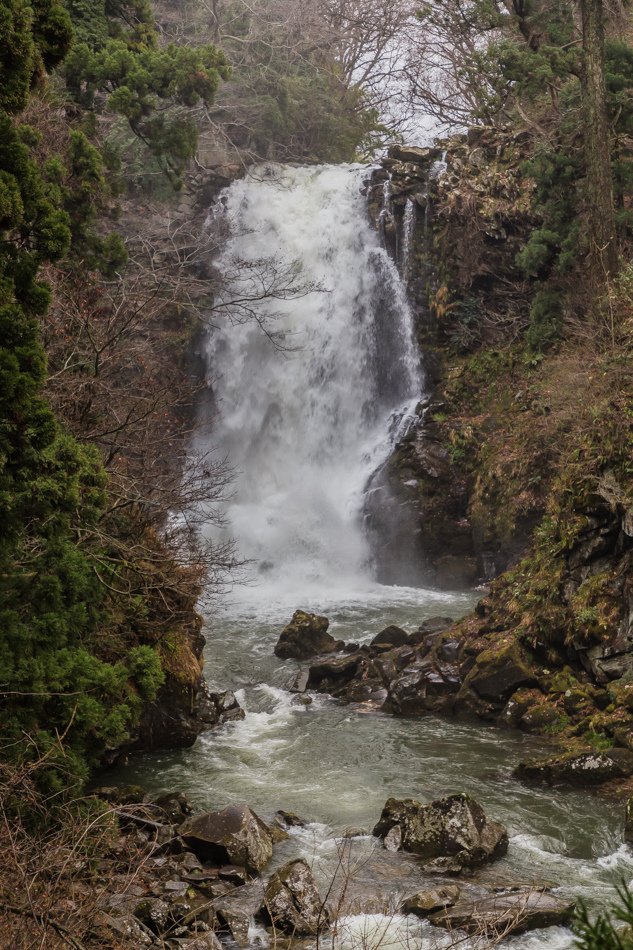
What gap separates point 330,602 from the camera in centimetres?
1622

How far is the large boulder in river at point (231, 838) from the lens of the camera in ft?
22.2

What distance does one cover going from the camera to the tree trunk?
1452 centimetres

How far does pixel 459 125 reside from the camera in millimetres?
25391

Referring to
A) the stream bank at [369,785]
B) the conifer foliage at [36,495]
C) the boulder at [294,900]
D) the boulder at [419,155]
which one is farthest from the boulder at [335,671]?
the boulder at [419,155]

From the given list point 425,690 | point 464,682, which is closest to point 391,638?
point 425,690

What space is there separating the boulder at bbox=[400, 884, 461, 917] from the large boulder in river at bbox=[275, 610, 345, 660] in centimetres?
683

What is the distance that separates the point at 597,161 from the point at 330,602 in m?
9.24

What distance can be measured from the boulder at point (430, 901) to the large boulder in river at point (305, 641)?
6.83m

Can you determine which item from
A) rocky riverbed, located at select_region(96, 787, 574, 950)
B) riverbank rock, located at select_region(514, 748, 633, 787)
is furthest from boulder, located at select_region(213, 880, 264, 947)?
riverbank rock, located at select_region(514, 748, 633, 787)

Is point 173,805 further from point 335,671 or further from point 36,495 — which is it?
point 335,671

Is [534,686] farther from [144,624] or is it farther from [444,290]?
[444,290]

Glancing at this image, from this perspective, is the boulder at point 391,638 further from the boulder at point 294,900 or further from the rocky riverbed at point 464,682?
the boulder at point 294,900

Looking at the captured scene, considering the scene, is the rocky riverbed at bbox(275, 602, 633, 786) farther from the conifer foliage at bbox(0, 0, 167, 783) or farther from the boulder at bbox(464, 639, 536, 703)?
the conifer foliage at bbox(0, 0, 167, 783)

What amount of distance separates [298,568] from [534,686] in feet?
27.8
